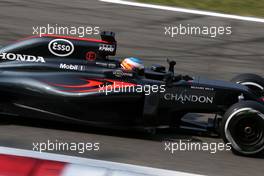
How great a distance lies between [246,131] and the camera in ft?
25.6

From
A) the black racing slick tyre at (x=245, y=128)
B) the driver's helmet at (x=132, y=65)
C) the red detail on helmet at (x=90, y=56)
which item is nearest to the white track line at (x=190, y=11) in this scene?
the red detail on helmet at (x=90, y=56)

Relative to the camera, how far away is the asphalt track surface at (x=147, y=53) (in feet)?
24.8

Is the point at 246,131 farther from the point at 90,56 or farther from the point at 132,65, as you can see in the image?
the point at 90,56

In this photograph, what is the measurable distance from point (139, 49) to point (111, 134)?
4.74 m

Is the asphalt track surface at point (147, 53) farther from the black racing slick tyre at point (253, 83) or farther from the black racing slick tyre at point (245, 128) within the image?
the black racing slick tyre at point (253, 83)

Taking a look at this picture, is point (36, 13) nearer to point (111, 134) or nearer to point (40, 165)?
point (111, 134)

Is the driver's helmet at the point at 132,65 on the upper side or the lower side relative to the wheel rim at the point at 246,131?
upper

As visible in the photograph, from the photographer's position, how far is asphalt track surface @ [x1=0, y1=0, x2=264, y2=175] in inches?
298

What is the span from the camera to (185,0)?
53.6 feet

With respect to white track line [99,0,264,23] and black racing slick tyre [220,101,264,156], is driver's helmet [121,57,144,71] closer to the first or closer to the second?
black racing slick tyre [220,101,264,156]

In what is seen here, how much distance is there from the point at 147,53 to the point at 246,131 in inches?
200

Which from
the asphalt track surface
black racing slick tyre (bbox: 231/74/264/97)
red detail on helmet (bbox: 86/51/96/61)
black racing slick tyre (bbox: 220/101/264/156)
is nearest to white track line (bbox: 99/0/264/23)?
the asphalt track surface

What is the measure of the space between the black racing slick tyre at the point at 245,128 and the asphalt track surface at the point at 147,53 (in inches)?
6.1

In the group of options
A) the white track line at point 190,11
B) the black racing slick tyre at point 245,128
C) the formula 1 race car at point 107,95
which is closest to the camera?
the black racing slick tyre at point 245,128
